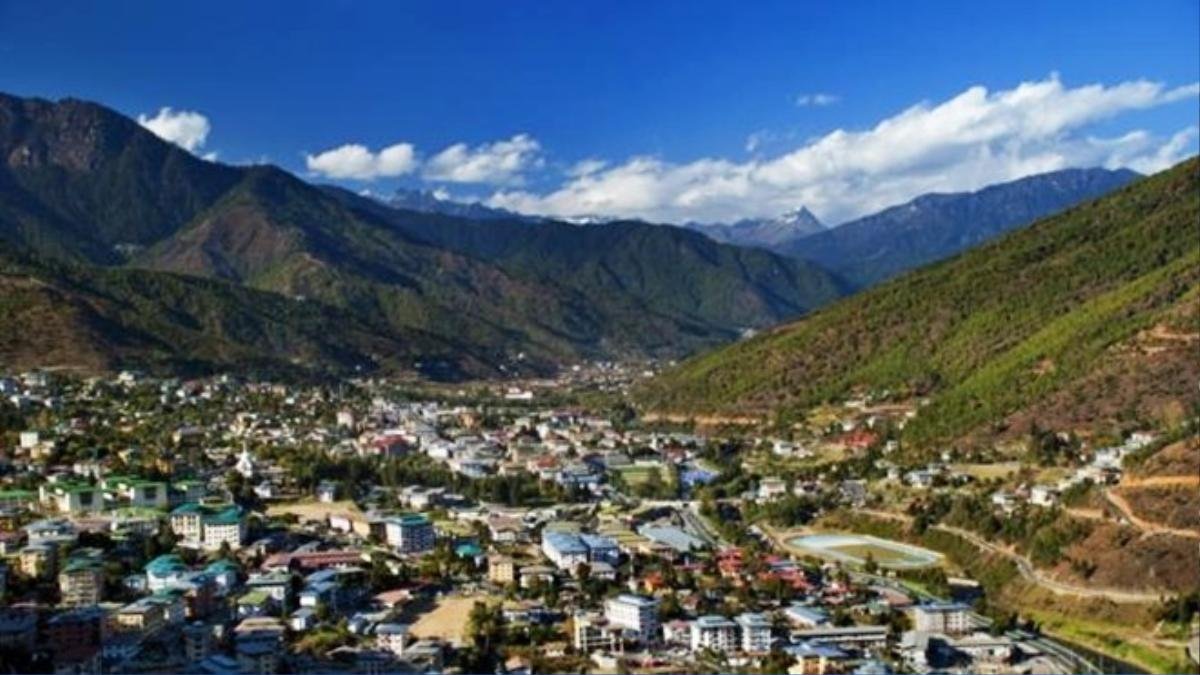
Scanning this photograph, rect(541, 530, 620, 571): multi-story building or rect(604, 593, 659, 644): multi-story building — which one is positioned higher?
rect(541, 530, 620, 571): multi-story building

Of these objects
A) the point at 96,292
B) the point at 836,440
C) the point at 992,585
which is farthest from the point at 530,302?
the point at 992,585

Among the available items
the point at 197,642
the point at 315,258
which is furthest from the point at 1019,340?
the point at 315,258

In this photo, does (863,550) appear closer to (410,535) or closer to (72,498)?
(410,535)

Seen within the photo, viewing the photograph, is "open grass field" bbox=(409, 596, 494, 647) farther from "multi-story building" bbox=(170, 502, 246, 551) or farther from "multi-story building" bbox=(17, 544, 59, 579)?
"multi-story building" bbox=(17, 544, 59, 579)

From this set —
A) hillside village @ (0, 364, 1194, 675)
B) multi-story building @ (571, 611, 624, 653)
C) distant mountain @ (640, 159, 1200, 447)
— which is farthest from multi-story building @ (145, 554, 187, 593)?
distant mountain @ (640, 159, 1200, 447)

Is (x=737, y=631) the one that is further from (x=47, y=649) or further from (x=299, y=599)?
(x=47, y=649)

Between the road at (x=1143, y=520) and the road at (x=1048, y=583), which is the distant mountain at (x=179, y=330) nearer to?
the road at (x=1048, y=583)
